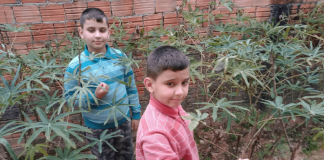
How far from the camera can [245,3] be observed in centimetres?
212

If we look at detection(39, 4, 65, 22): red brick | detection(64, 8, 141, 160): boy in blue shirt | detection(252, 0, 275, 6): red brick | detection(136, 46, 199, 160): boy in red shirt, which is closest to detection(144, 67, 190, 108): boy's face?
detection(136, 46, 199, 160): boy in red shirt

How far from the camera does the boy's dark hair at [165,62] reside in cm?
85

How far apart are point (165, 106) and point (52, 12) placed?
1.53m

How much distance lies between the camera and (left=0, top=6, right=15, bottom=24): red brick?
5.66ft

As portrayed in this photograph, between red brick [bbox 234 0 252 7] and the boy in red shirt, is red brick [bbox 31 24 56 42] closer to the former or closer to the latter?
the boy in red shirt

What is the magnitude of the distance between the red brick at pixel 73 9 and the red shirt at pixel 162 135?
1.36 m

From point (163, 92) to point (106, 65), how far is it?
719 mm

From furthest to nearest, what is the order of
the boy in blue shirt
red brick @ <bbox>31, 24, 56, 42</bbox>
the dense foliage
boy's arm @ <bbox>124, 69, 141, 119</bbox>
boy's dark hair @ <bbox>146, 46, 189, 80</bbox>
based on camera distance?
red brick @ <bbox>31, 24, 56, 42</bbox>, boy's arm @ <bbox>124, 69, 141, 119</bbox>, the boy in blue shirt, the dense foliage, boy's dark hair @ <bbox>146, 46, 189, 80</bbox>

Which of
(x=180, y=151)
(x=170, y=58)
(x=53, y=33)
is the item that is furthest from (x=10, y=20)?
(x=180, y=151)

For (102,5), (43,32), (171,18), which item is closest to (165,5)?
(171,18)

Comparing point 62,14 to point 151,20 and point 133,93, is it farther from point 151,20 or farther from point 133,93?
point 133,93

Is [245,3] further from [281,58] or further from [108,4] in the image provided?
[108,4]

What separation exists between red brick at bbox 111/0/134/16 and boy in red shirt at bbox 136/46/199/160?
1161 millimetres

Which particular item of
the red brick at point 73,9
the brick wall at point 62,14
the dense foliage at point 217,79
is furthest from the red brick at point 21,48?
the red brick at point 73,9
